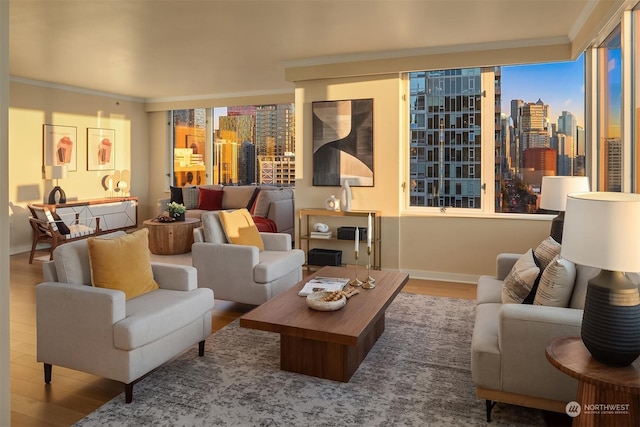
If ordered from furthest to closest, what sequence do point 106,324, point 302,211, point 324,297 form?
1. point 302,211
2. point 324,297
3. point 106,324

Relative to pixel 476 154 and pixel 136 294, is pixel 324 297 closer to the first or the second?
pixel 136 294

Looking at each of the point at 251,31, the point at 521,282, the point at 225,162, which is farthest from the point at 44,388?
the point at 225,162

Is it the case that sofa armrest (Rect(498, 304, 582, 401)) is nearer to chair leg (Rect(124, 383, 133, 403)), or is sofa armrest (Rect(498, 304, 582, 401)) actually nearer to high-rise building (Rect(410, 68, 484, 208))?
chair leg (Rect(124, 383, 133, 403))

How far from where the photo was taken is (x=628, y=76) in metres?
3.36

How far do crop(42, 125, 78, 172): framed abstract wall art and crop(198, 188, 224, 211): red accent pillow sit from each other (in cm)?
218

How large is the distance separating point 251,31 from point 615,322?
4.05 meters

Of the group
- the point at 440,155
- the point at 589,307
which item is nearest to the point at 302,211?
the point at 440,155

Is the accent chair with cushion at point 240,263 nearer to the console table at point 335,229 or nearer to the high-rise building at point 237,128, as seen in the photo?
the console table at point 335,229

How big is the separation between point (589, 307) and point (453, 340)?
174 centimetres

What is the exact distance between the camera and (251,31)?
182 inches

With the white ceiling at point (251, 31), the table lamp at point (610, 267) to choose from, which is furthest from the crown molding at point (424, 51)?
the table lamp at point (610, 267)

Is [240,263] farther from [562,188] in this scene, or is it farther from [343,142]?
[562,188]

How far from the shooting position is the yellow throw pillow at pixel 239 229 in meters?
4.48

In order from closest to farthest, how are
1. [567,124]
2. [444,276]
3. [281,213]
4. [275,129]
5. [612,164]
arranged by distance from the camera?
1. [612,164]
2. [567,124]
3. [444,276]
4. [281,213]
5. [275,129]
